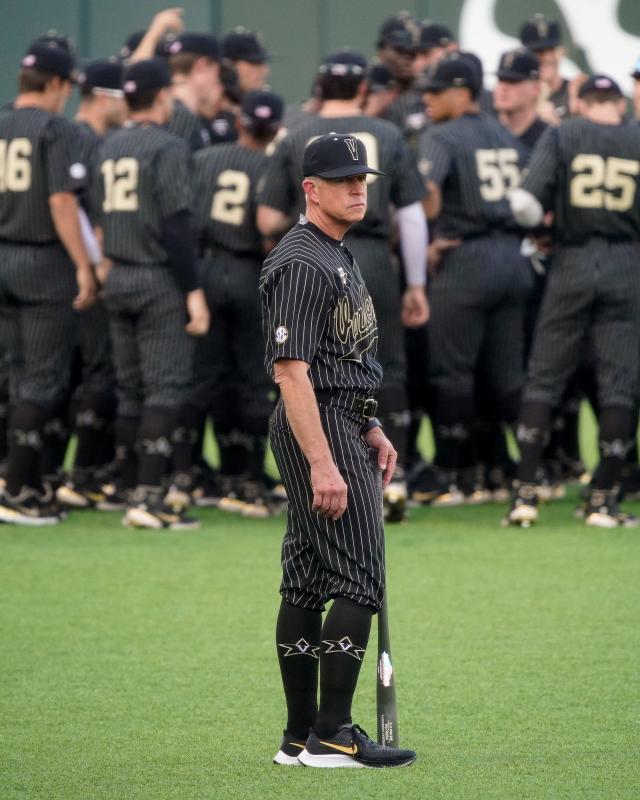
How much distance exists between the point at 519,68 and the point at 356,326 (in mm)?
5782

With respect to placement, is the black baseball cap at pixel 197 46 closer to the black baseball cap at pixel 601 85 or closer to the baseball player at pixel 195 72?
the baseball player at pixel 195 72

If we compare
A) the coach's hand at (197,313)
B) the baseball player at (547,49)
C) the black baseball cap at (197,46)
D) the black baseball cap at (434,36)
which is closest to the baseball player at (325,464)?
the coach's hand at (197,313)

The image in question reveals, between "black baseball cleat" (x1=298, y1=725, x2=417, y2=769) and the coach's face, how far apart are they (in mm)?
1497

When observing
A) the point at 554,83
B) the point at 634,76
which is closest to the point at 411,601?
the point at 634,76

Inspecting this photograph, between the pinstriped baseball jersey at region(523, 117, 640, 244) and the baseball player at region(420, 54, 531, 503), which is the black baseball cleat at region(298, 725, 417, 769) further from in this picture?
the baseball player at region(420, 54, 531, 503)

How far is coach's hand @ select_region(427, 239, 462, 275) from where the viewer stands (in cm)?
933

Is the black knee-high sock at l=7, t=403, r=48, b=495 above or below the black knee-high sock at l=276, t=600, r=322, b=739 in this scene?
below

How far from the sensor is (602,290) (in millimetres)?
8422

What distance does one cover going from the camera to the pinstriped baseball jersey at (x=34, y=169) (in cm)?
862

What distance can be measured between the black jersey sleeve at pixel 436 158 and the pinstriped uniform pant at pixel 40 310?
2147 mm

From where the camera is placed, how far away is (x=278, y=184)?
873 centimetres

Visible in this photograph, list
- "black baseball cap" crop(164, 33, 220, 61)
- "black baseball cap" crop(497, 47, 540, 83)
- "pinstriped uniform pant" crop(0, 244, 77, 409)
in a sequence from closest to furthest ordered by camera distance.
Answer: "pinstriped uniform pant" crop(0, 244, 77, 409)
"black baseball cap" crop(497, 47, 540, 83)
"black baseball cap" crop(164, 33, 220, 61)

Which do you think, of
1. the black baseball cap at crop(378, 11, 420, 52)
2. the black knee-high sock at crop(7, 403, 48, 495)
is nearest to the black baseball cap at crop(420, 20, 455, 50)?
the black baseball cap at crop(378, 11, 420, 52)

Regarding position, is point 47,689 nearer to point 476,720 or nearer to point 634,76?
point 476,720
